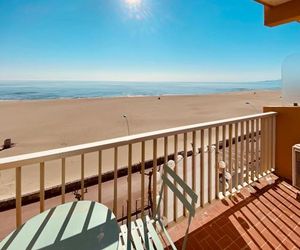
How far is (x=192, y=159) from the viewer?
7.36 feet

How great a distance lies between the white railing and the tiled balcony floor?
0.49 ft

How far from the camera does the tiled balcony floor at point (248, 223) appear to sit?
1.89 m

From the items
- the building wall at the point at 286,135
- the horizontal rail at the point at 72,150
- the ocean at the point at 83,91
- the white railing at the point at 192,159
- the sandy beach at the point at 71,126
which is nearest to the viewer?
the horizontal rail at the point at 72,150

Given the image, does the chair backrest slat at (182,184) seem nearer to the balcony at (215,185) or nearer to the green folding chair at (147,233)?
the green folding chair at (147,233)

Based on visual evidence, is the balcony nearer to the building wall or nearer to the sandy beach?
the building wall

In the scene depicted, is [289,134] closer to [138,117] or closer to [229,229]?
[229,229]

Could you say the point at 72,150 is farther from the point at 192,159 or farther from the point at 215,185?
the point at 215,185

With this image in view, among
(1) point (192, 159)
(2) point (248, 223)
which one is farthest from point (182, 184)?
(2) point (248, 223)

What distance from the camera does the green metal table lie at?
90 cm

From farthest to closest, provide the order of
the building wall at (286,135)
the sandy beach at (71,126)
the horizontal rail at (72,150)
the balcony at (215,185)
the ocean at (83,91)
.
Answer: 1. the ocean at (83,91)
2. the sandy beach at (71,126)
3. the building wall at (286,135)
4. the balcony at (215,185)
5. the horizontal rail at (72,150)

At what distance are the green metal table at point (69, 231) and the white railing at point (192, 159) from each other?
36cm

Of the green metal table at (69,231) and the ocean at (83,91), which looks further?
the ocean at (83,91)

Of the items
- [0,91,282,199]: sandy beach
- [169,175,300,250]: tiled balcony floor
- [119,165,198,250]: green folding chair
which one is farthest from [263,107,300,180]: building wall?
[0,91,282,199]: sandy beach

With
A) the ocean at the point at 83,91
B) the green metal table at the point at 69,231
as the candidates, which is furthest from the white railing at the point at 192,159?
the ocean at the point at 83,91
